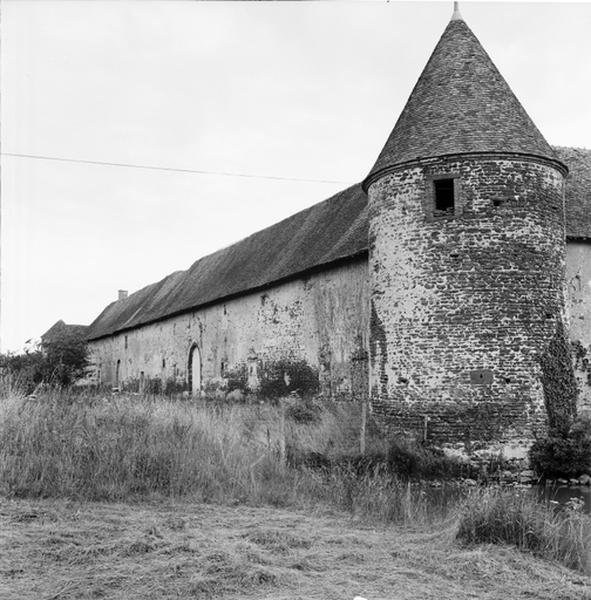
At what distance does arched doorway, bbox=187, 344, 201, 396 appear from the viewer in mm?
28594

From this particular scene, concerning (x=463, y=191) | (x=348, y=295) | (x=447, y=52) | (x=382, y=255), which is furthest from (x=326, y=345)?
(x=447, y=52)

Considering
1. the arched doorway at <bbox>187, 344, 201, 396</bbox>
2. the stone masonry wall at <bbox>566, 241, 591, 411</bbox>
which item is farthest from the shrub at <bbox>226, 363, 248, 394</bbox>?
the stone masonry wall at <bbox>566, 241, 591, 411</bbox>

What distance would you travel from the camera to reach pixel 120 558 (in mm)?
5371

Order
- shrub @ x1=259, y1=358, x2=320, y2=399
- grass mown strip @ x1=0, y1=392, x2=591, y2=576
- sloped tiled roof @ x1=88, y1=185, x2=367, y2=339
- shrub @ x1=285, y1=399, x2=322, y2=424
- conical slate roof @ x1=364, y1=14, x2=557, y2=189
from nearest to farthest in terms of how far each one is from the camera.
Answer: grass mown strip @ x1=0, y1=392, x2=591, y2=576 → conical slate roof @ x1=364, y1=14, x2=557, y2=189 → shrub @ x1=285, y1=399, x2=322, y2=424 → sloped tiled roof @ x1=88, y1=185, x2=367, y2=339 → shrub @ x1=259, y1=358, x2=320, y2=399

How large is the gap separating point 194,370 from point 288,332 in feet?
31.6

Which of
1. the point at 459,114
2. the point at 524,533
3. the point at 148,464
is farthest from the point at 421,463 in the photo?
the point at 459,114

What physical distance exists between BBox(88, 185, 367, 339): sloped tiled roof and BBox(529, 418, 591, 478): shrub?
6212 millimetres

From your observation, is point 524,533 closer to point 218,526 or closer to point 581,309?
point 218,526

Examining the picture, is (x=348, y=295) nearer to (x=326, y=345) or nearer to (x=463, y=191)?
(x=326, y=345)

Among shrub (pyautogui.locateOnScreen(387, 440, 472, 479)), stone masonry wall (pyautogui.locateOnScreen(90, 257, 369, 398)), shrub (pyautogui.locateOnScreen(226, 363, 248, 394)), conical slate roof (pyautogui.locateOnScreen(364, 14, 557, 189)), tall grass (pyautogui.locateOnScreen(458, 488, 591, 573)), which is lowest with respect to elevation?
shrub (pyautogui.locateOnScreen(387, 440, 472, 479))

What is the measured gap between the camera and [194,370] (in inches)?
1150

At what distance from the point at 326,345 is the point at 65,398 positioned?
9532 mm

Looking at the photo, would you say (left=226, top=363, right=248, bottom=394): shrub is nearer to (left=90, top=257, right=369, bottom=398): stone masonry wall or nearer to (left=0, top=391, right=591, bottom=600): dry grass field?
(left=90, top=257, right=369, bottom=398): stone masonry wall

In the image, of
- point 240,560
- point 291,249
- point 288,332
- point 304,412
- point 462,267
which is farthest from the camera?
point 291,249
